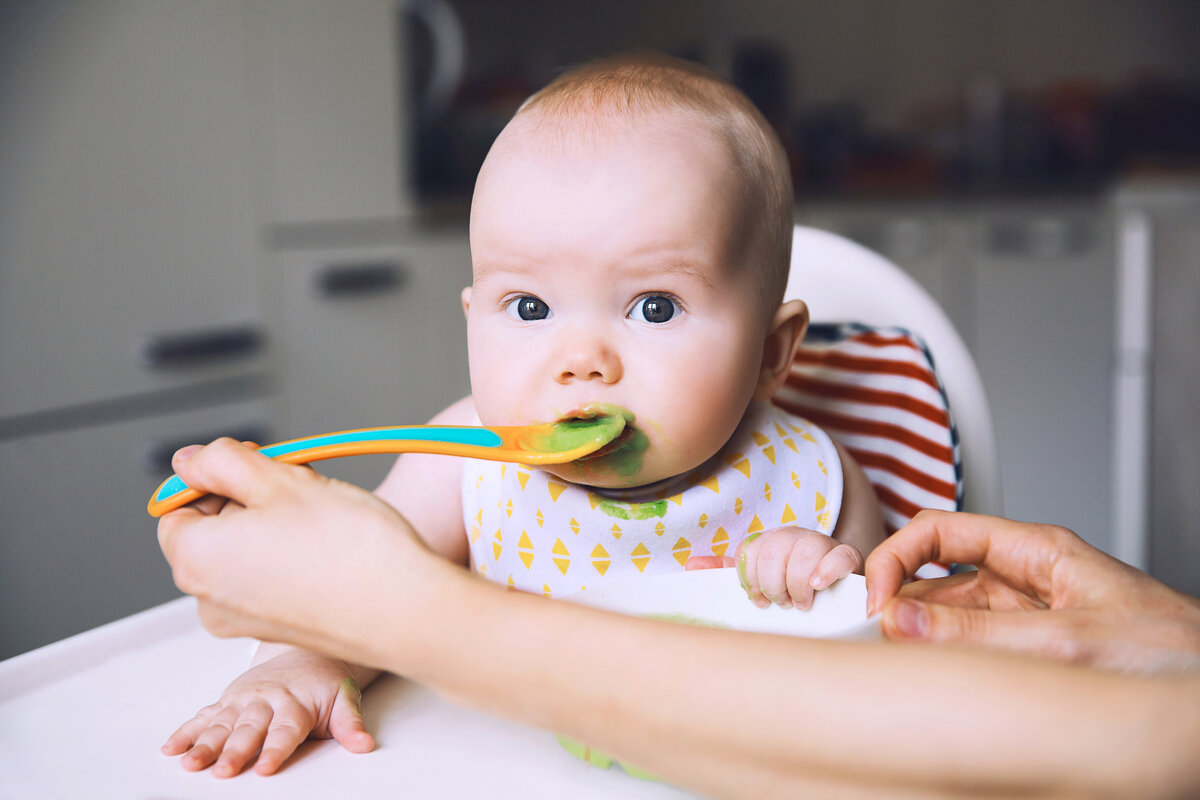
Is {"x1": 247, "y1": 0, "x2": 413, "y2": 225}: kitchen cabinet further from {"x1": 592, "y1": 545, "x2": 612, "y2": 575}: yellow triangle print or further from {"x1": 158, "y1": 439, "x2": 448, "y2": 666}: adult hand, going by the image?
{"x1": 158, "y1": 439, "x2": 448, "y2": 666}: adult hand

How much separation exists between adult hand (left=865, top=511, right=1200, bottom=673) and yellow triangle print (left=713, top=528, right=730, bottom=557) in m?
0.21

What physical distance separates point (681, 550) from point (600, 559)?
0.19ft

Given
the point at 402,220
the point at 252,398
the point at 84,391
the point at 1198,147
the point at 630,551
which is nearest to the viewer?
the point at 630,551

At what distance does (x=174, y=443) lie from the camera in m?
1.78

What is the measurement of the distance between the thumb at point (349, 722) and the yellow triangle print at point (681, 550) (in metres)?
0.25

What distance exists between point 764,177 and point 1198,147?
2845mm

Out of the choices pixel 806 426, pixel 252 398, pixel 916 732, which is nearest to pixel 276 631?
pixel 916 732

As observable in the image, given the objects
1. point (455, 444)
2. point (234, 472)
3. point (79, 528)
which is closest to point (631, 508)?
point (455, 444)

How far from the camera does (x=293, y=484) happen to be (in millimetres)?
398

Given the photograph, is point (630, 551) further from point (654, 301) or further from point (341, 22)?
point (341, 22)

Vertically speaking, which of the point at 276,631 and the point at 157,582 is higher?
the point at 276,631

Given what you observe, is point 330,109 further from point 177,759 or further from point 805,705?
point 805,705

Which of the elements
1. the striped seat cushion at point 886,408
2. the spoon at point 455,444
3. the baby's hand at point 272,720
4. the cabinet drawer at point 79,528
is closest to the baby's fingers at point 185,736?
the baby's hand at point 272,720

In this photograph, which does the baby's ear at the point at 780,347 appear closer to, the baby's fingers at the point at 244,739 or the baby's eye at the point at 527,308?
the baby's eye at the point at 527,308
